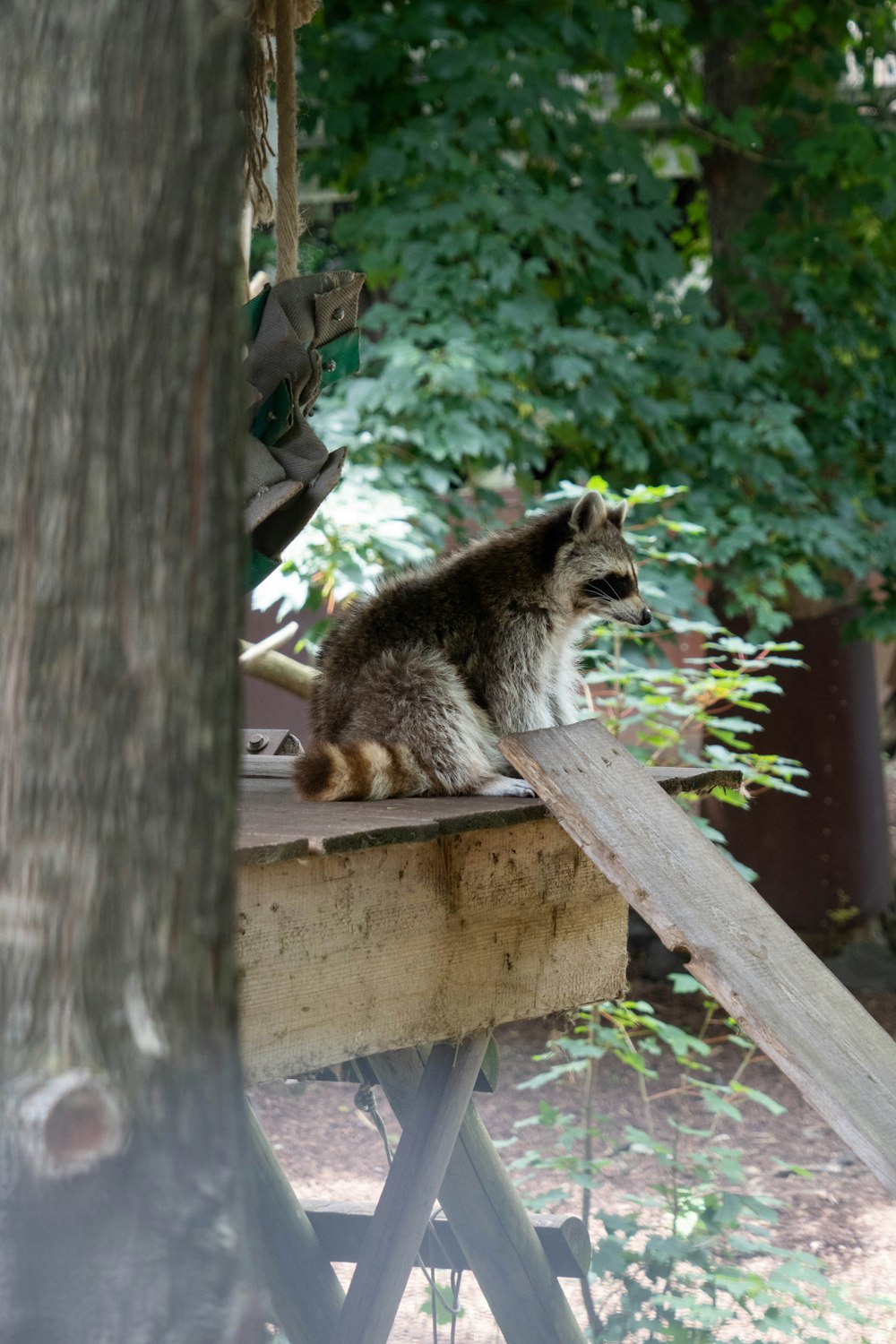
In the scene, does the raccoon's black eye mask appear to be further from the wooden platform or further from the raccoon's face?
the wooden platform

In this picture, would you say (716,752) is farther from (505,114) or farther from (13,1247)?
(13,1247)

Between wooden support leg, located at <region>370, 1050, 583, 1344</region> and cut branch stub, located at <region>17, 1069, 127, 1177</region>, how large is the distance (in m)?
1.91

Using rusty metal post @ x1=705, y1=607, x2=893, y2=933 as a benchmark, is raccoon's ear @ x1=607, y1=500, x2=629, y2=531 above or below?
above

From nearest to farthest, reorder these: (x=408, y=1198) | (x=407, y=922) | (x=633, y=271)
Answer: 1. (x=407, y=922)
2. (x=408, y=1198)
3. (x=633, y=271)

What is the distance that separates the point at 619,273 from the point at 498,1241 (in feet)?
11.4

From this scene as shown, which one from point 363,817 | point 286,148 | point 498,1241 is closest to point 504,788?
point 363,817

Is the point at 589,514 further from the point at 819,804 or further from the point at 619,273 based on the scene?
the point at 819,804

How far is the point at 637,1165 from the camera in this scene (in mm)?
5176

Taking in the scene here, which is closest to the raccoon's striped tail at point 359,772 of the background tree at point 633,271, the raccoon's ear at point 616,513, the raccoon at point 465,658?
the raccoon at point 465,658

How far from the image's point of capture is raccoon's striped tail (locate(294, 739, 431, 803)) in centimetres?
230

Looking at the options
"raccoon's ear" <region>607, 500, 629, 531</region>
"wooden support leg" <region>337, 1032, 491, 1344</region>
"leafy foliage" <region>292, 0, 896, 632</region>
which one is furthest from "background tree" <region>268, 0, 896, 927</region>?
"wooden support leg" <region>337, 1032, 491, 1344</region>

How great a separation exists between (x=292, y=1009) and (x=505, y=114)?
3864mm

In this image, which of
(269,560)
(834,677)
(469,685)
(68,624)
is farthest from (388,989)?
(834,677)

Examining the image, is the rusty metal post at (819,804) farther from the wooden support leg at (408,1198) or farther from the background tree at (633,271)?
the wooden support leg at (408,1198)
